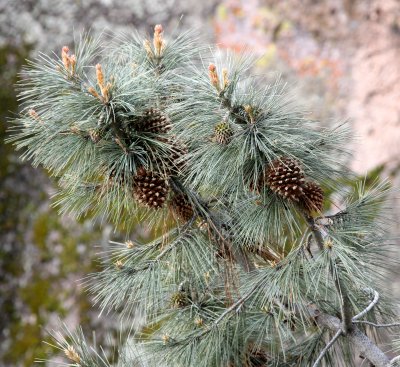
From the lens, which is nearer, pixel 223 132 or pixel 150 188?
pixel 223 132

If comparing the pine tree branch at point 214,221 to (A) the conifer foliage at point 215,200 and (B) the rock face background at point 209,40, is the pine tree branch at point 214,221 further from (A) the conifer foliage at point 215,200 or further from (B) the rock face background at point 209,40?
(B) the rock face background at point 209,40

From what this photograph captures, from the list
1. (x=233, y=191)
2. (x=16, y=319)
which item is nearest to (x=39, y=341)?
(x=16, y=319)

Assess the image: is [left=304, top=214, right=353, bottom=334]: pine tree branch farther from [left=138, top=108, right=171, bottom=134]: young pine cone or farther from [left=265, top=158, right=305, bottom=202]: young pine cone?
[left=138, top=108, right=171, bottom=134]: young pine cone

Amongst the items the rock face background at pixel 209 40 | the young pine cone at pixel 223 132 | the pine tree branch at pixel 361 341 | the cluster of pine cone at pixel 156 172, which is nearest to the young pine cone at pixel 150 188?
the cluster of pine cone at pixel 156 172

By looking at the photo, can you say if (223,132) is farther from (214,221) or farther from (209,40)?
(209,40)

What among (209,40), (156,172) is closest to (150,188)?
(156,172)

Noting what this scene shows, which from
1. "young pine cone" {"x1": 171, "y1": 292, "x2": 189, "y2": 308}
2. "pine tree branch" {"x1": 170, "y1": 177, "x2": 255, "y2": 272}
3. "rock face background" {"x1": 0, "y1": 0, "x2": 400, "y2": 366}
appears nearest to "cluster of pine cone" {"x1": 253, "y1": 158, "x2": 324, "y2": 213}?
"pine tree branch" {"x1": 170, "y1": 177, "x2": 255, "y2": 272}
